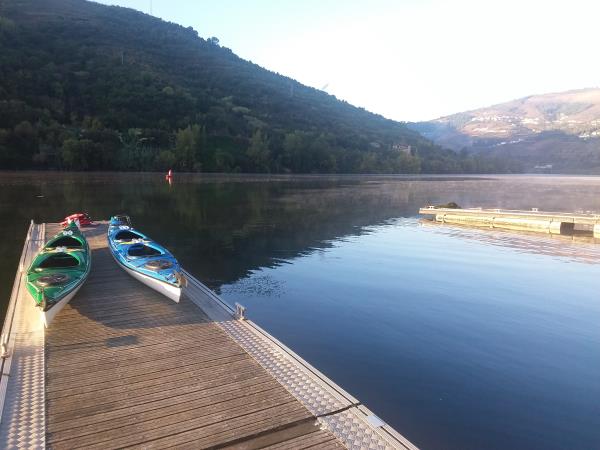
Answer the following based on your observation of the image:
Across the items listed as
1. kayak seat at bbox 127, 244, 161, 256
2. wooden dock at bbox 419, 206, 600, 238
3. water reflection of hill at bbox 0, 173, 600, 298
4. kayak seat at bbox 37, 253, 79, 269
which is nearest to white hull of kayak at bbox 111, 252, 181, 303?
kayak seat at bbox 127, 244, 161, 256

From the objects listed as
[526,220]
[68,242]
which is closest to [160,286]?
[68,242]

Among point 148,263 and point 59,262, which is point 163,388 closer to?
point 148,263

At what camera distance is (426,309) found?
62.4ft

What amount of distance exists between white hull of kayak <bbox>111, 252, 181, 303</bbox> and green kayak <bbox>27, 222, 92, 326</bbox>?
179 centimetres

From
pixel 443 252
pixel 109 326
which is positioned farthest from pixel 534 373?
pixel 443 252

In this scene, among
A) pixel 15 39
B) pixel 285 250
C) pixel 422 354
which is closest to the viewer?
pixel 422 354

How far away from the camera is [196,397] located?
8.81 meters

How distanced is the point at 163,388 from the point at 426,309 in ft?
43.2

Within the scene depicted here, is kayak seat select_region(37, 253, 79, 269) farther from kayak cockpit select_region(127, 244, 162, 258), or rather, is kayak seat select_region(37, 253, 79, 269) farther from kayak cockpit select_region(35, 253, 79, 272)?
kayak cockpit select_region(127, 244, 162, 258)

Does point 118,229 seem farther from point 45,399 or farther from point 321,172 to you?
point 321,172

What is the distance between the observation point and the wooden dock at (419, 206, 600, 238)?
40.2m

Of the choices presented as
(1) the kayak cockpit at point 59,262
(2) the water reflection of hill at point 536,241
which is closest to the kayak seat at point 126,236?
(1) the kayak cockpit at point 59,262

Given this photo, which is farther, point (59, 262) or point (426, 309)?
point (426, 309)

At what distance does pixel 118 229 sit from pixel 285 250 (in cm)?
1262
